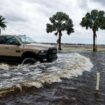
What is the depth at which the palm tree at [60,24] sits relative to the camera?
92000 millimetres

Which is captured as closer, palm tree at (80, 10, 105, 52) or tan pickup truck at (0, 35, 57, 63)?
tan pickup truck at (0, 35, 57, 63)

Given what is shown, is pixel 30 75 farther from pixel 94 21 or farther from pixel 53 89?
pixel 94 21

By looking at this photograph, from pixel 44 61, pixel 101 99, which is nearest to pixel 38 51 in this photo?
pixel 44 61

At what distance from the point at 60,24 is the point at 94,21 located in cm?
798

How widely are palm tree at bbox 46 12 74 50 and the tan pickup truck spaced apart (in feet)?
227

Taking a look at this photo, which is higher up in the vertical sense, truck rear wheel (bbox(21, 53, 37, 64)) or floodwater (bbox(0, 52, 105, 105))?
truck rear wheel (bbox(21, 53, 37, 64))

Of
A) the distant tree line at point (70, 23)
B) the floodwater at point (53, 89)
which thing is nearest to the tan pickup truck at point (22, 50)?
the floodwater at point (53, 89)

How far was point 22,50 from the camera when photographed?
21.9 m

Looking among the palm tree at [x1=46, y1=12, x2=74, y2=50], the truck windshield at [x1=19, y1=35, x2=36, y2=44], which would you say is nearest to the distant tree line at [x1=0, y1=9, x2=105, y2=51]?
the palm tree at [x1=46, y1=12, x2=74, y2=50]

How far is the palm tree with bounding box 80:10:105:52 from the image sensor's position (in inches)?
3556

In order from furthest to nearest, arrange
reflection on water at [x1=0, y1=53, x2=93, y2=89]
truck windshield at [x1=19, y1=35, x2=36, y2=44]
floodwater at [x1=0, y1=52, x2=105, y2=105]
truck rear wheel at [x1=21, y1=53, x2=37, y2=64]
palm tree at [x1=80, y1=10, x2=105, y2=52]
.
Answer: palm tree at [x1=80, y1=10, x2=105, y2=52], truck windshield at [x1=19, y1=35, x2=36, y2=44], truck rear wheel at [x1=21, y1=53, x2=37, y2=64], reflection on water at [x1=0, y1=53, x2=93, y2=89], floodwater at [x1=0, y1=52, x2=105, y2=105]

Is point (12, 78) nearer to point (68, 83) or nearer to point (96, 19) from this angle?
point (68, 83)

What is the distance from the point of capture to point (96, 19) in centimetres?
9150

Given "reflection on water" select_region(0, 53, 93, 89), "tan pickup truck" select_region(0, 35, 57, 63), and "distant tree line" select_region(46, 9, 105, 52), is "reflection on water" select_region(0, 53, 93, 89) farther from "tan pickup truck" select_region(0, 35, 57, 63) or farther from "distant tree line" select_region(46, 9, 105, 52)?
"distant tree line" select_region(46, 9, 105, 52)
